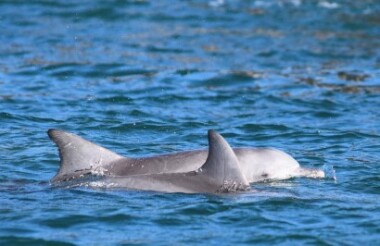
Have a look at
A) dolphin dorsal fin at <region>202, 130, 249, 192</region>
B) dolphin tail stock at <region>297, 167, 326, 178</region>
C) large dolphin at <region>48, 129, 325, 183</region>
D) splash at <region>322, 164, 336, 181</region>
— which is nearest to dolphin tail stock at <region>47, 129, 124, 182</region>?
large dolphin at <region>48, 129, 325, 183</region>

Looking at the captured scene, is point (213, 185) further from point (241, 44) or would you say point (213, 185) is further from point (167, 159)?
point (241, 44)

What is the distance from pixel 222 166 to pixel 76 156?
5.52ft

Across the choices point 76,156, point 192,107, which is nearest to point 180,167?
point 76,156

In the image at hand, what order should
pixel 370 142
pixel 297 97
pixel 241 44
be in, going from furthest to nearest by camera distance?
1. pixel 241 44
2. pixel 297 97
3. pixel 370 142

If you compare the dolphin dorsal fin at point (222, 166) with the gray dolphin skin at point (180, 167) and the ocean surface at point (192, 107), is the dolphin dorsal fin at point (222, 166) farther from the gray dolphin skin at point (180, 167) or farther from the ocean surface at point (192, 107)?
the ocean surface at point (192, 107)

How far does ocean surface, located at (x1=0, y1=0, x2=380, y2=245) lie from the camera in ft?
31.5

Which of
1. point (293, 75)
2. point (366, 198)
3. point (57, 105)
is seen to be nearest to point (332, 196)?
point (366, 198)

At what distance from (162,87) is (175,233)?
8698 millimetres

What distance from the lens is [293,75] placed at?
1958 centimetres

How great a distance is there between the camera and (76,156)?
11000 millimetres

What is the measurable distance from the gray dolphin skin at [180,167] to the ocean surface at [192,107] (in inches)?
7.8

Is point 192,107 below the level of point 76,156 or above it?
below

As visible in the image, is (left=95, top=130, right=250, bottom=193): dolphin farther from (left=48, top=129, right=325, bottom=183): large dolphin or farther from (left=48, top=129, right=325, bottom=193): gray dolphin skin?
(left=48, top=129, right=325, bottom=183): large dolphin

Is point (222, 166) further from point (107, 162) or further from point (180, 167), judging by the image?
point (107, 162)
